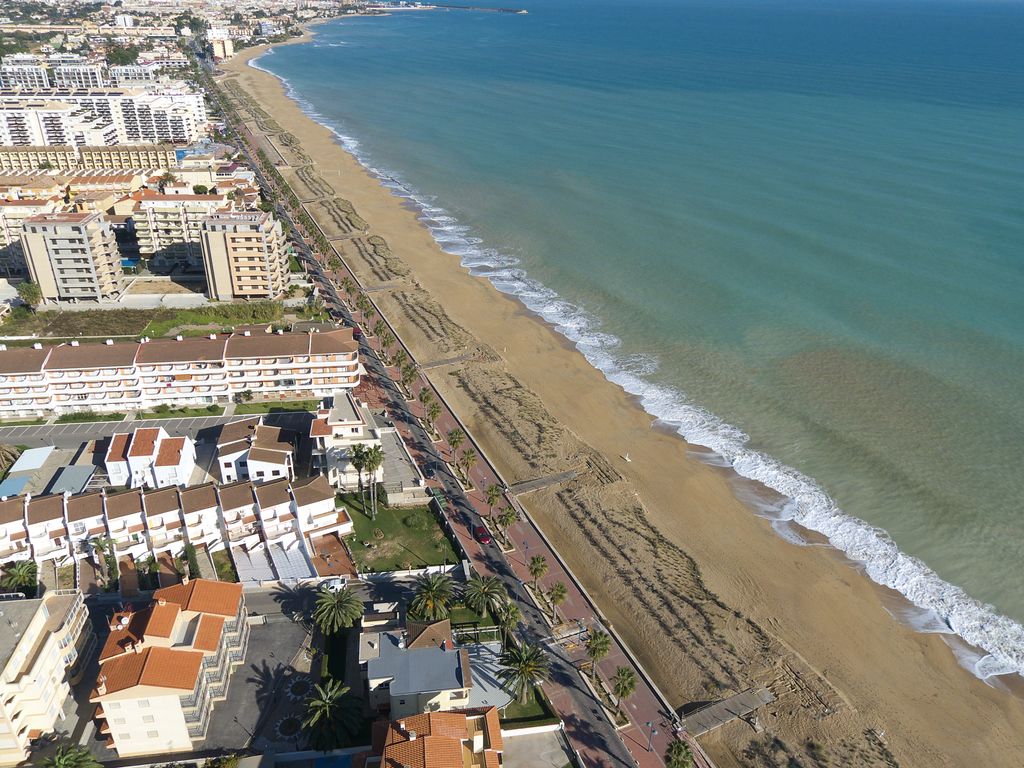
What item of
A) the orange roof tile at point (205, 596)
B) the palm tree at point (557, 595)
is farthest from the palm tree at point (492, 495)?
the orange roof tile at point (205, 596)

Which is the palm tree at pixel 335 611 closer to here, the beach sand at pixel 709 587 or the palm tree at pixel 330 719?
the palm tree at pixel 330 719

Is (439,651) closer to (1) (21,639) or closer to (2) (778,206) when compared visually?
(1) (21,639)

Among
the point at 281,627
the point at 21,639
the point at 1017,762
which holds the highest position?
the point at 21,639

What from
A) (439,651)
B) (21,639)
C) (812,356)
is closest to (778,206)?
(812,356)

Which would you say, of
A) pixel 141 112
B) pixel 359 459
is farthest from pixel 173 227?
pixel 141 112

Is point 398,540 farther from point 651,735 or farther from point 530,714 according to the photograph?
point 651,735

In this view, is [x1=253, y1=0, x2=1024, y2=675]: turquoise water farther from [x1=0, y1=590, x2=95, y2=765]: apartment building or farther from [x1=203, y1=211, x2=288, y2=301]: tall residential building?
[x1=0, y1=590, x2=95, y2=765]: apartment building
